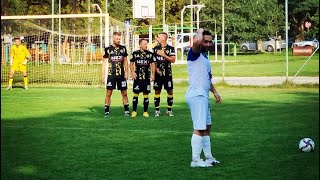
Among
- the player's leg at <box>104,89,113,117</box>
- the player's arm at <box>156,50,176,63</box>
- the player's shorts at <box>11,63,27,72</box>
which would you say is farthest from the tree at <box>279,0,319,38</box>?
the player's arm at <box>156,50,176,63</box>

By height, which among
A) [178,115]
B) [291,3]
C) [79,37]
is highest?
[291,3]

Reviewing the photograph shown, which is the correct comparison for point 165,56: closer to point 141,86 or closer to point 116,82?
point 141,86

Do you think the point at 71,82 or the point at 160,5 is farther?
the point at 160,5

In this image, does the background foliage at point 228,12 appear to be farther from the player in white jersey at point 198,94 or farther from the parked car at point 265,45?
the player in white jersey at point 198,94

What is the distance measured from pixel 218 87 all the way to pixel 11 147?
648 inches

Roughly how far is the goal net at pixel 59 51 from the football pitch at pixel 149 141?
928 cm

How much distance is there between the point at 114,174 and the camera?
7.97 metres

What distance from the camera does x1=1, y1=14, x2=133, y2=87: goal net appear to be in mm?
29297

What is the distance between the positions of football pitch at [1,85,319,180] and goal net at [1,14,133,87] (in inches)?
365

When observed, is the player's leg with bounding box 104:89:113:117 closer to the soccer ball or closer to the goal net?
the soccer ball

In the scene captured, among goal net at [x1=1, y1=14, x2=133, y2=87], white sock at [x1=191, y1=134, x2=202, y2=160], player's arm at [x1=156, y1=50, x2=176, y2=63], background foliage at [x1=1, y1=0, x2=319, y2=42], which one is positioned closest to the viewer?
white sock at [x1=191, y1=134, x2=202, y2=160]

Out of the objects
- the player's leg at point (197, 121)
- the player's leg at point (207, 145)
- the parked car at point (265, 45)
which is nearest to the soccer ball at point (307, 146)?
the player's leg at point (207, 145)

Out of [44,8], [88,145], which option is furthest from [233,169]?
[44,8]

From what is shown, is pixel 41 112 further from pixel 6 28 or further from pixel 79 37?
pixel 79 37
